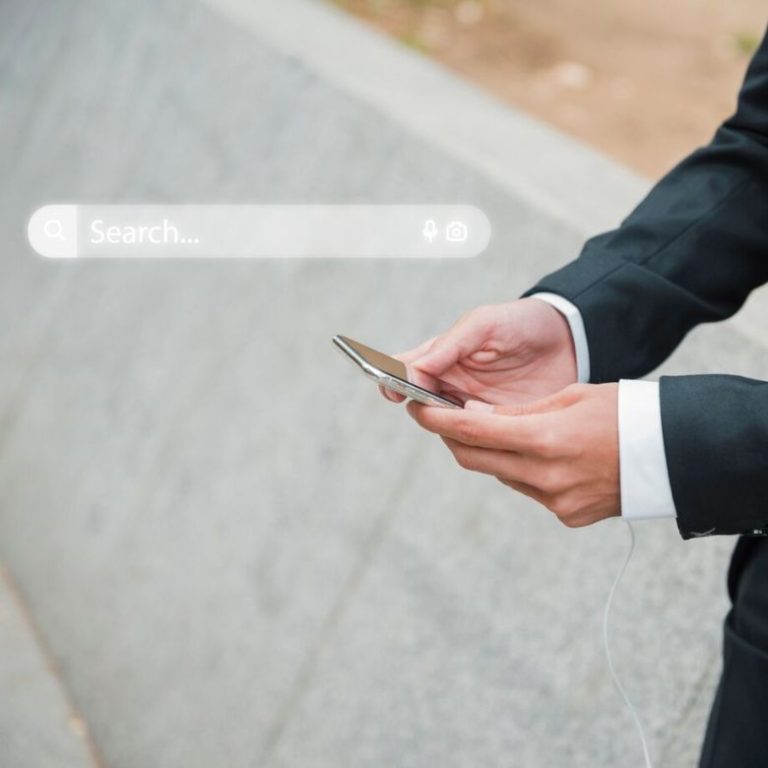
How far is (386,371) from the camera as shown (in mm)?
1254

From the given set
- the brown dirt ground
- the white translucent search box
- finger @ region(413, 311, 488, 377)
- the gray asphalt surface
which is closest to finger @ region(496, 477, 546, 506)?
finger @ region(413, 311, 488, 377)

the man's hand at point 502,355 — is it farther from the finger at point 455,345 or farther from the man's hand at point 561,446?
the man's hand at point 561,446

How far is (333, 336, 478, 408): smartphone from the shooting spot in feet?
4.04

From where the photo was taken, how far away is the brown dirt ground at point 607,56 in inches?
217

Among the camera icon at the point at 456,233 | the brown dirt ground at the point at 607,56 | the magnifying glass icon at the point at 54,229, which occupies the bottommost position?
the camera icon at the point at 456,233

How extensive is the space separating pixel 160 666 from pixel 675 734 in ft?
4.30

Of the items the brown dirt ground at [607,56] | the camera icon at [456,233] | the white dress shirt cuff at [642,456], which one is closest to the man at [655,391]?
the white dress shirt cuff at [642,456]

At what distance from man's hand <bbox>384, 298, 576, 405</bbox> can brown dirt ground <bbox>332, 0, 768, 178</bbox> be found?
146 inches

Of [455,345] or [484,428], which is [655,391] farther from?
[455,345]

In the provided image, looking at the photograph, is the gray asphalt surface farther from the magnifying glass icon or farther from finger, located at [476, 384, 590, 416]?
finger, located at [476, 384, 590, 416]

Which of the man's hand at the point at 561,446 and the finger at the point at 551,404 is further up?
the finger at the point at 551,404

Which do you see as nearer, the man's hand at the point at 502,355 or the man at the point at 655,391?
the man at the point at 655,391

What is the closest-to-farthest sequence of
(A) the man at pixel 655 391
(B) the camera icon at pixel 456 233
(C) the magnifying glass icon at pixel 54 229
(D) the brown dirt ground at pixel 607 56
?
(A) the man at pixel 655 391
(B) the camera icon at pixel 456 233
(C) the magnifying glass icon at pixel 54 229
(D) the brown dirt ground at pixel 607 56

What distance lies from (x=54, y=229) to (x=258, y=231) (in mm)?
1158
